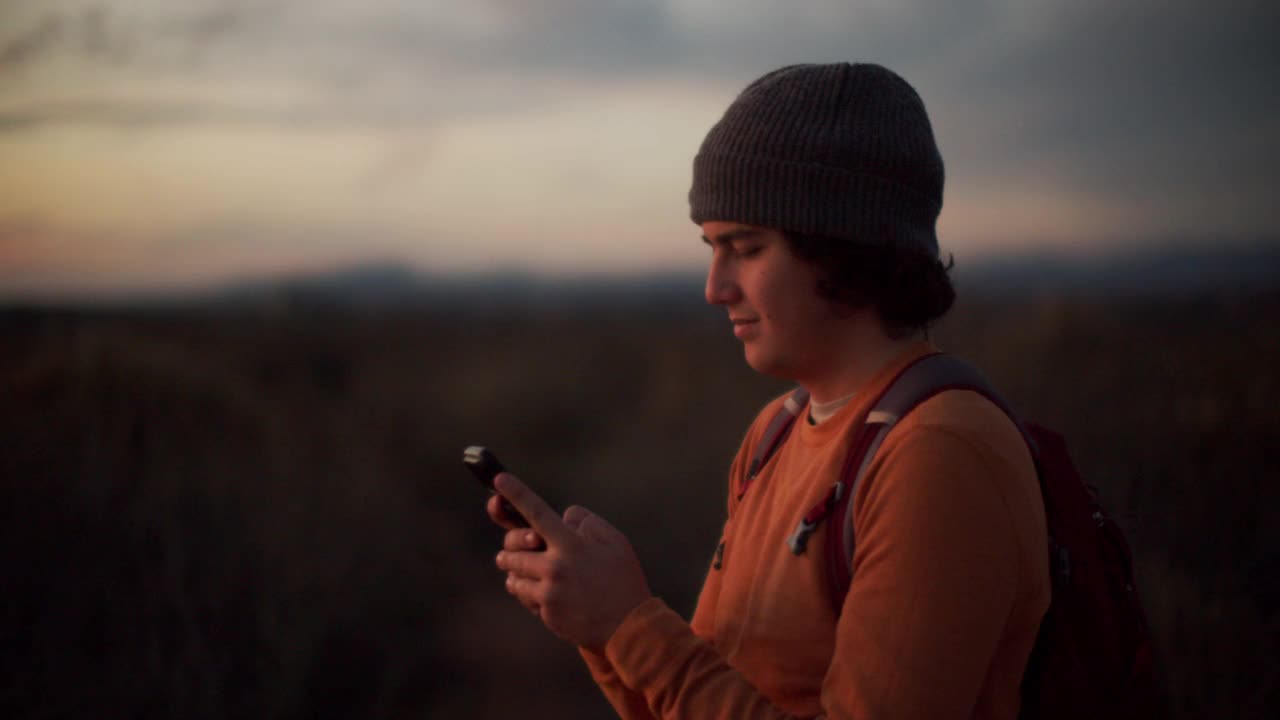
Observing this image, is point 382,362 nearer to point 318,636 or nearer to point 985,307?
point 318,636

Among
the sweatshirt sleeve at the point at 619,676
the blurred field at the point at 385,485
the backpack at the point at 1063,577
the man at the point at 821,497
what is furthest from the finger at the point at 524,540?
the blurred field at the point at 385,485

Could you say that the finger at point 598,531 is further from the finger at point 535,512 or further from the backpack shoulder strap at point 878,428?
the backpack shoulder strap at point 878,428

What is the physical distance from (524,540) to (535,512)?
55 millimetres

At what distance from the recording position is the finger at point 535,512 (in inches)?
44.7

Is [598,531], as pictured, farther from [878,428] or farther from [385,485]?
[385,485]

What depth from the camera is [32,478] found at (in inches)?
150

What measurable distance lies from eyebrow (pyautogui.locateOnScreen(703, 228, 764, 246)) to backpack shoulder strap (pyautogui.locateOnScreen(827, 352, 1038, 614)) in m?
0.26

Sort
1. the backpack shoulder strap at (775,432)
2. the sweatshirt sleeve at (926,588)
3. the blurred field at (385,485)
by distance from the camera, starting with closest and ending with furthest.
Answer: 1. the sweatshirt sleeve at (926,588)
2. the backpack shoulder strap at (775,432)
3. the blurred field at (385,485)

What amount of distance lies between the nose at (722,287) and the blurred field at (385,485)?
3.16m

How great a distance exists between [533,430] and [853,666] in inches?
241

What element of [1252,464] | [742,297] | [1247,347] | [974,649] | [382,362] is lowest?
[1252,464]

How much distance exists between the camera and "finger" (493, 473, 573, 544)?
1.14 metres

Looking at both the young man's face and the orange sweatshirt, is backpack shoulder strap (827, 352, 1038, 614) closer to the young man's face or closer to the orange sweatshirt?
the orange sweatshirt

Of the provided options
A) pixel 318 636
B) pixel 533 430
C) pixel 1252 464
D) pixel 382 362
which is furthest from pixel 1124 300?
pixel 318 636
